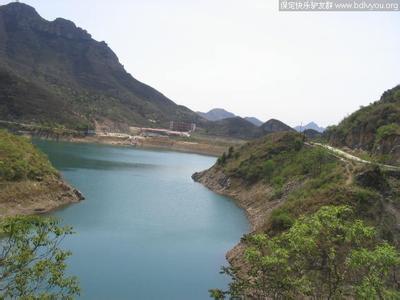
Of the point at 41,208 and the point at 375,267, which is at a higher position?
the point at 375,267

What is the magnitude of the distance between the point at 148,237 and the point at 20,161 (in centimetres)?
2254

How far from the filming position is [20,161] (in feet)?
192

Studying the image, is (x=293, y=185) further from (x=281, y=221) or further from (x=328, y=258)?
(x=328, y=258)

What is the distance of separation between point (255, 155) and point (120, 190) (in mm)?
28741

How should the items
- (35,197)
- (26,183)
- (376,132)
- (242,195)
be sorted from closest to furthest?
(35,197) < (26,183) < (376,132) < (242,195)

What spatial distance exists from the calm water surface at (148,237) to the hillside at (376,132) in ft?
71.0

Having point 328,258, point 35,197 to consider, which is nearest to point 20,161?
point 35,197

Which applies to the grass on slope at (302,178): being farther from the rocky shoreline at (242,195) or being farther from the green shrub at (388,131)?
the green shrub at (388,131)

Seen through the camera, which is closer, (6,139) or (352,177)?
(352,177)

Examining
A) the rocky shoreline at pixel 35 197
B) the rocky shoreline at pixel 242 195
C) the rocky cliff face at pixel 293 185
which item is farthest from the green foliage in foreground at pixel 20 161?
the rocky cliff face at pixel 293 185

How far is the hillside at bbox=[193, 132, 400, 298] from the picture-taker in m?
42.2

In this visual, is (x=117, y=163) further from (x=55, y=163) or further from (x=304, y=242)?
(x=304, y=242)

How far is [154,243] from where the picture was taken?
150ft

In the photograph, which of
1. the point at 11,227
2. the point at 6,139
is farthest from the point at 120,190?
the point at 11,227
